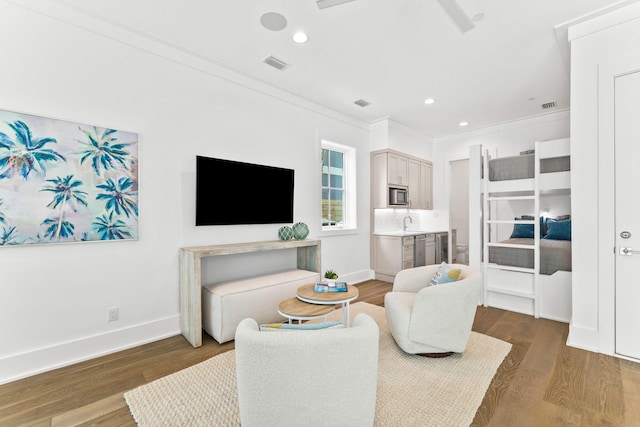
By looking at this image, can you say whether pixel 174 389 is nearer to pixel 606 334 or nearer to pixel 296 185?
pixel 296 185

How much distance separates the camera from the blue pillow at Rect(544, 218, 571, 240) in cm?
346

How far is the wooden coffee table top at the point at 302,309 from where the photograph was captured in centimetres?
236

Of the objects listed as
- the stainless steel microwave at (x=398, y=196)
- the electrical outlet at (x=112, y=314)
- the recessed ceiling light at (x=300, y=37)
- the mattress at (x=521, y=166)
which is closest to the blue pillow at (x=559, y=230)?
the mattress at (x=521, y=166)

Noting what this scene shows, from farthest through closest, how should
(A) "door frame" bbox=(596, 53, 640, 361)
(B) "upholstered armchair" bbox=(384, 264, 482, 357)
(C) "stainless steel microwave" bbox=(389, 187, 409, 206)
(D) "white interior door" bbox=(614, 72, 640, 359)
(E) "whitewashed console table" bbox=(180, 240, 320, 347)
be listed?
(C) "stainless steel microwave" bbox=(389, 187, 409, 206), (E) "whitewashed console table" bbox=(180, 240, 320, 347), (A) "door frame" bbox=(596, 53, 640, 361), (D) "white interior door" bbox=(614, 72, 640, 359), (B) "upholstered armchair" bbox=(384, 264, 482, 357)

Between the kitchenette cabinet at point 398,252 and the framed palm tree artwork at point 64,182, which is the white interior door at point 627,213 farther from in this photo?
the framed palm tree artwork at point 64,182

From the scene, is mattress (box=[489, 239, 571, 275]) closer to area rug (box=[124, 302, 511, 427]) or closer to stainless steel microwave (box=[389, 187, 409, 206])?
area rug (box=[124, 302, 511, 427])

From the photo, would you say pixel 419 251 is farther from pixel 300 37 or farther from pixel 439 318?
pixel 300 37

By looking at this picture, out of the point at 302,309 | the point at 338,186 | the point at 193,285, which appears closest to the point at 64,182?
the point at 193,285

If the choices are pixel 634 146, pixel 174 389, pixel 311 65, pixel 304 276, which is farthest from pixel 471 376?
pixel 311 65

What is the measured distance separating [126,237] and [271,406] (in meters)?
2.23

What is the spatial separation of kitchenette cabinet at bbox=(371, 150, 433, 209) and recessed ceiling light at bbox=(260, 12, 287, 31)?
120 inches

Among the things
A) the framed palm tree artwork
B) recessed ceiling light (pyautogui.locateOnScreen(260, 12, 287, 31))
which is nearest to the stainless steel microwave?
recessed ceiling light (pyautogui.locateOnScreen(260, 12, 287, 31))

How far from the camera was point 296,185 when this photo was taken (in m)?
4.19

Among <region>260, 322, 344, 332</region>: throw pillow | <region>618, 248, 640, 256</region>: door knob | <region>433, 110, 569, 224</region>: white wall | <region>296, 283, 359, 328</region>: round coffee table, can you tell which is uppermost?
<region>433, 110, 569, 224</region>: white wall
